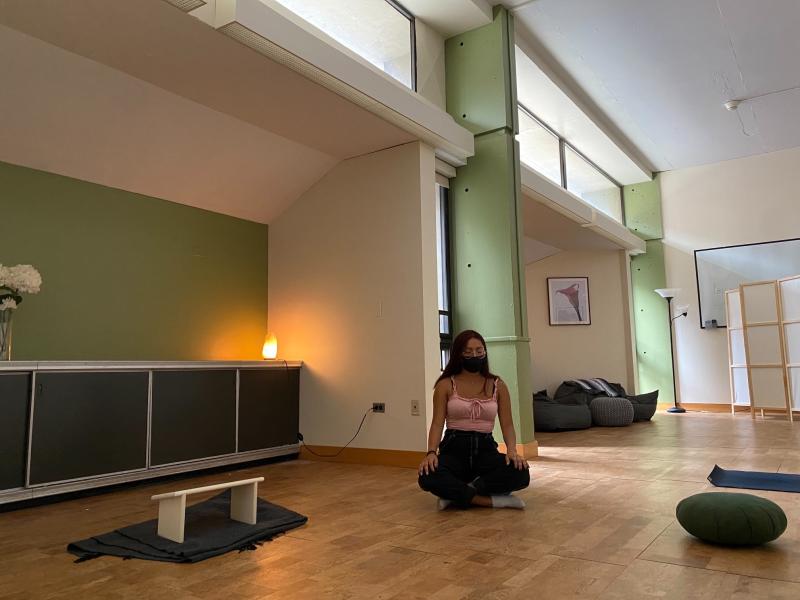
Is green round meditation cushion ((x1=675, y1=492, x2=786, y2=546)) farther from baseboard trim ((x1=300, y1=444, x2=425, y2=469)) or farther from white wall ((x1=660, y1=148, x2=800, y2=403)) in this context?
white wall ((x1=660, y1=148, x2=800, y2=403))

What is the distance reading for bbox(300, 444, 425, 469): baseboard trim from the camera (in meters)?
4.64

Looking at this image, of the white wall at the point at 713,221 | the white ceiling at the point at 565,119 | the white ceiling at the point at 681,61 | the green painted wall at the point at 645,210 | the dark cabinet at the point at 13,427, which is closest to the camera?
the dark cabinet at the point at 13,427

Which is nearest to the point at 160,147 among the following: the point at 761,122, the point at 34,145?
the point at 34,145

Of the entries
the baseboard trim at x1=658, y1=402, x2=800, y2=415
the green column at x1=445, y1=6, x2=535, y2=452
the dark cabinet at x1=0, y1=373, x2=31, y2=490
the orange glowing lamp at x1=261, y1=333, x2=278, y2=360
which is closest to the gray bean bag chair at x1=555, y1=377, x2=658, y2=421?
the baseboard trim at x1=658, y1=402, x2=800, y2=415

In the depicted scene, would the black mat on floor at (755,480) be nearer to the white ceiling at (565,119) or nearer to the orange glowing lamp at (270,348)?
the orange glowing lamp at (270,348)

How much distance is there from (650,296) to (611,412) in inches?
127

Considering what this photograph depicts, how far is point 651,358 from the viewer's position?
10.0 m

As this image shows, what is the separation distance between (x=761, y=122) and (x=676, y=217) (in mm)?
2196

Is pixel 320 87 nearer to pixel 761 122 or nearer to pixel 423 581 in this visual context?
pixel 423 581

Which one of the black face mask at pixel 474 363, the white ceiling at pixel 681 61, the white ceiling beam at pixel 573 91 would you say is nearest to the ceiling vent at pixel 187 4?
the black face mask at pixel 474 363

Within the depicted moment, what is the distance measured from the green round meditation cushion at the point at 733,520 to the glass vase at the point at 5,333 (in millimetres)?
3621

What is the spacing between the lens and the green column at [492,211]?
5121mm

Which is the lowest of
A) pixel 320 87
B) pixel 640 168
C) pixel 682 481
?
pixel 682 481

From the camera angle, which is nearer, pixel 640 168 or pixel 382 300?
pixel 382 300
